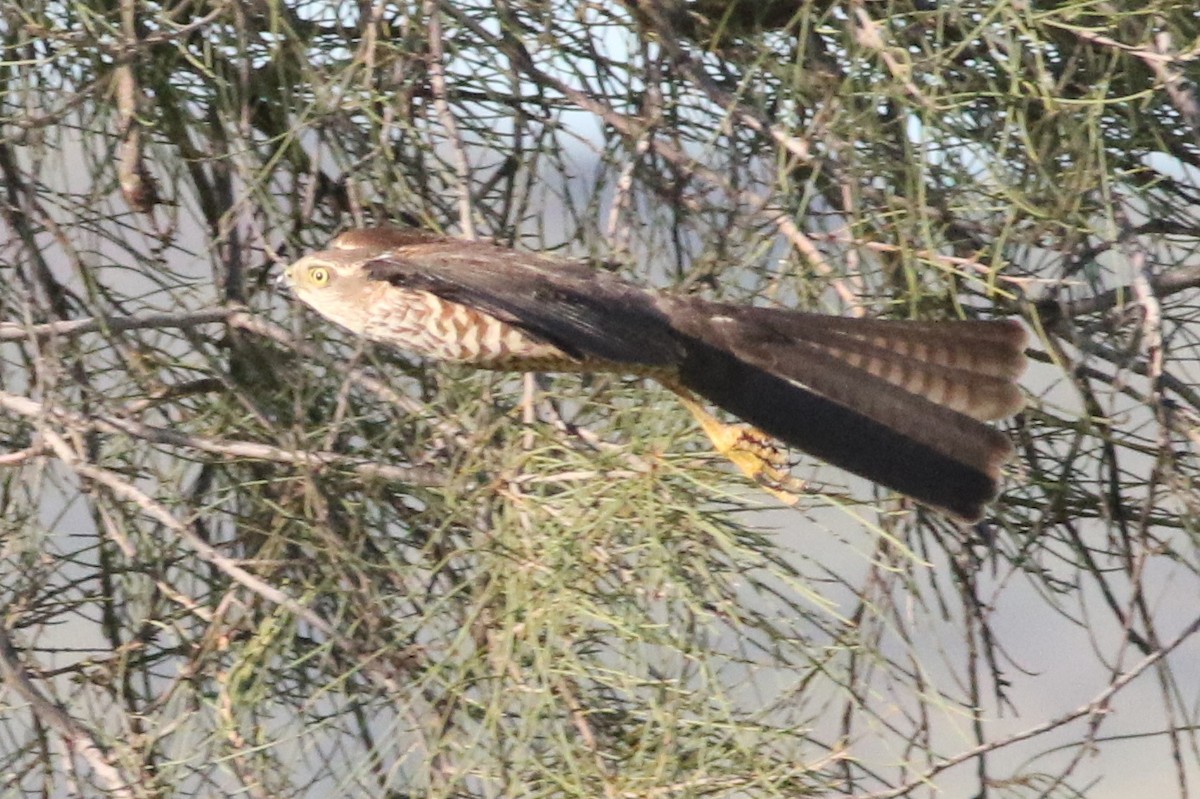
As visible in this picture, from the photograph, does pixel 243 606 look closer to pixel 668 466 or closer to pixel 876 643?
pixel 668 466

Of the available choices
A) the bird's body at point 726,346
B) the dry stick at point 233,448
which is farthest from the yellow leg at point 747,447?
the dry stick at point 233,448

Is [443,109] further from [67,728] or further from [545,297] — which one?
[67,728]

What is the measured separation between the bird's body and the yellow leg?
38mm

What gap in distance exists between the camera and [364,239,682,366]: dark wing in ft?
8.07

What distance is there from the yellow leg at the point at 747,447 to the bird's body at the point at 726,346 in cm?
4

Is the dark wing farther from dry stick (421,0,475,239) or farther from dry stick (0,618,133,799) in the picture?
dry stick (0,618,133,799)

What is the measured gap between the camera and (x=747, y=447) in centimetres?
272

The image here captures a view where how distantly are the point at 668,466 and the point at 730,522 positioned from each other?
13cm

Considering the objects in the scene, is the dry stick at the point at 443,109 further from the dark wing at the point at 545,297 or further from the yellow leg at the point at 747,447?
the yellow leg at the point at 747,447

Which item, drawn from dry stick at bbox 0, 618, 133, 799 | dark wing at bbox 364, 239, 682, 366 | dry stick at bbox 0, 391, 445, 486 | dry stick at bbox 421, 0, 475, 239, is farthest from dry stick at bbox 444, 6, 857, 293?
dry stick at bbox 0, 618, 133, 799

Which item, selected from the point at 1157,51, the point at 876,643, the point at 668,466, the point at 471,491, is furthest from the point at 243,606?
the point at 1157,51

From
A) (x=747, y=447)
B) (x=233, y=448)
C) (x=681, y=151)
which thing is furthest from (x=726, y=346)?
(x=233, y=448)

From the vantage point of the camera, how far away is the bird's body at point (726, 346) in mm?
2459

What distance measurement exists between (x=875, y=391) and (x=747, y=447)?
22 centimetres
